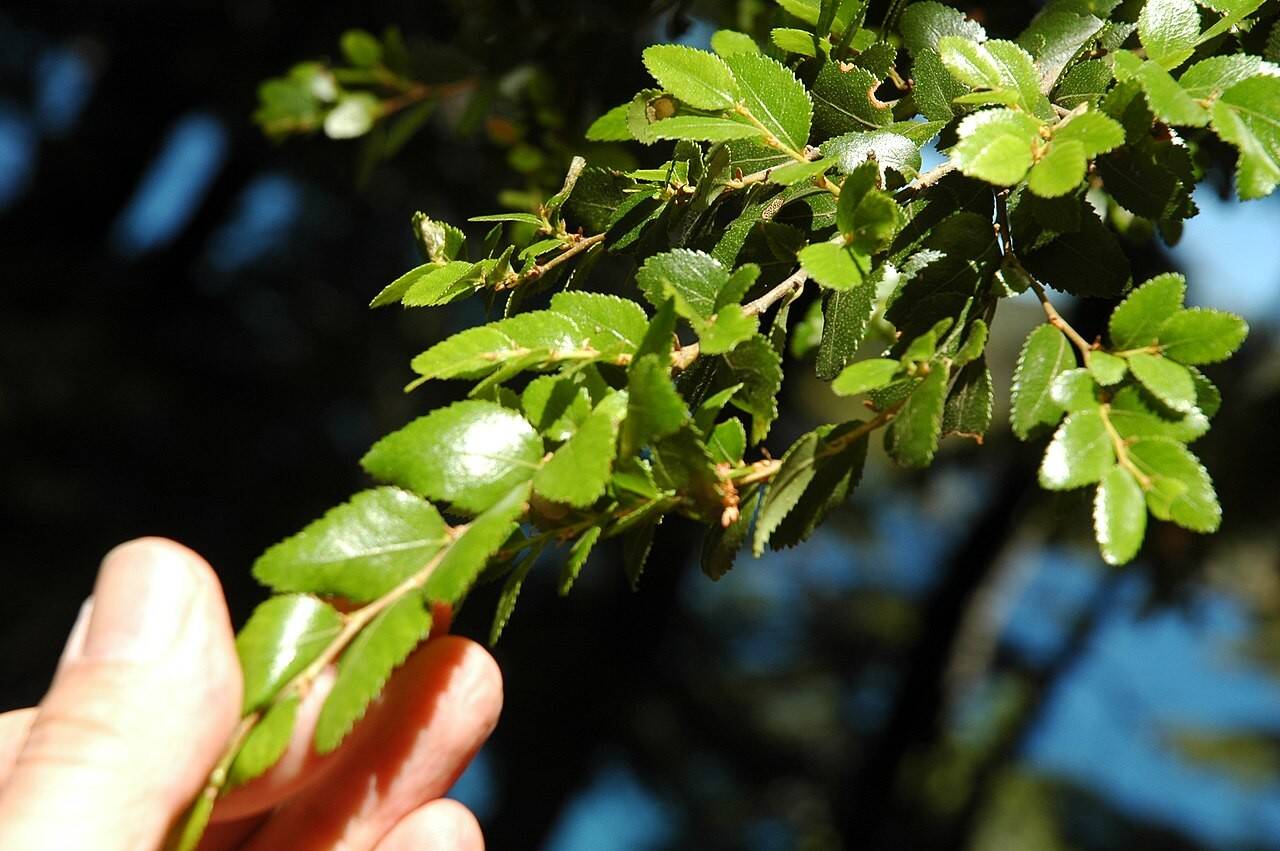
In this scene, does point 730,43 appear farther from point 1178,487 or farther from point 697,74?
point 1178,487

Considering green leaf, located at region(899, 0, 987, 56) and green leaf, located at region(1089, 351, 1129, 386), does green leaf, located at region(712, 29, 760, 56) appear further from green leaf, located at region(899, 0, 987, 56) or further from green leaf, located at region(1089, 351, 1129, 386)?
green leaf, located at region(1089, 351, 1129, 386)

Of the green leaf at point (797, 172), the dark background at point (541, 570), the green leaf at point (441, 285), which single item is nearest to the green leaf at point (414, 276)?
the green leaf at point (441, 285)

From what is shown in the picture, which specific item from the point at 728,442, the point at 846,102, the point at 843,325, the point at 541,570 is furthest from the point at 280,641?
the point at 541,570

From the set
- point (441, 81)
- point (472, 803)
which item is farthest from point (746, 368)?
point (472, 803)

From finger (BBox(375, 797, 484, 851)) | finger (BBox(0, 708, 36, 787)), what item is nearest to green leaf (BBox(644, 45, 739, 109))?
finger (BBox(375, 797, 484, 851))

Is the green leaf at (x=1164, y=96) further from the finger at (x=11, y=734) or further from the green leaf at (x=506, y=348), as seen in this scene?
the finger at (x=11, y=734)
